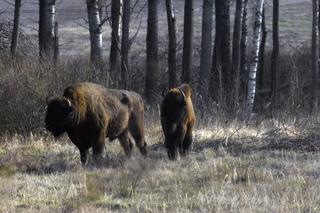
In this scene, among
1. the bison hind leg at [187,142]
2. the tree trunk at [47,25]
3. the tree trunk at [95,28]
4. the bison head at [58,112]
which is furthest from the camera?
the tree trunk at [95,28]

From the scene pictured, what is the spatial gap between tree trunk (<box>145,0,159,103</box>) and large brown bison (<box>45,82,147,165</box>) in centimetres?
1070

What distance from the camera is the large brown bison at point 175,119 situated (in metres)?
12.6

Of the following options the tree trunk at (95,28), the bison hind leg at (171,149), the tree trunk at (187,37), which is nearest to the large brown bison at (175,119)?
the bison hind leg at (171,149)

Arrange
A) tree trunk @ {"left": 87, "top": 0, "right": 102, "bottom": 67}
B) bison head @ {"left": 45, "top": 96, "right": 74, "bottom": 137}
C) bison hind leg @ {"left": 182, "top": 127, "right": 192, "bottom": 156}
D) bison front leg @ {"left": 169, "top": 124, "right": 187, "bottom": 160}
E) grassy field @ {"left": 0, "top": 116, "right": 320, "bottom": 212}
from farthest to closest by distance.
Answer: tree trunk @ {"left": 87, "top": 0, "right": 102, "bottom": 67}, bison hind leg @ {"left": 182, "top": 127, "right": 192, "bottom": 156}, bison front leg @ {"left": 169, "top": 124, "right": 187, "bottom": 160}, bison head @ {"left": 45, "top": 96, "right": 74, "bottom": 137}, grassy field @ {"left": 0, "top": 116, "right": 320, "bottom": 212}

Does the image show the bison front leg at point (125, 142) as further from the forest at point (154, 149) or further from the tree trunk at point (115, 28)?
the tree trunk at point (115, 28)

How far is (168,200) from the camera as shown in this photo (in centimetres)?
867

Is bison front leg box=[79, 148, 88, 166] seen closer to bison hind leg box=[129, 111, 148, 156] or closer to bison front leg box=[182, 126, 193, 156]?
bison hind leg box=[129, 111, 148, 156]

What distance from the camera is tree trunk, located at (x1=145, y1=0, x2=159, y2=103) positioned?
24125mm

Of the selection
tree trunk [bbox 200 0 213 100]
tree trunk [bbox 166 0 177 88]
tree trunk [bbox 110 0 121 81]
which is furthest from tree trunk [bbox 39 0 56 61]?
tree trunk [bbox 166 0 177 88]

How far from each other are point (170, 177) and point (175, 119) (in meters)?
2.52

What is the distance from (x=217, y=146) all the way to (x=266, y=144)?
1.06m

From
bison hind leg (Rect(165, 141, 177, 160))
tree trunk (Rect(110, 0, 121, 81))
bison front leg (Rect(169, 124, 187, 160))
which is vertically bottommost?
bison hind leg (Rect(165, 141, 177, 160))

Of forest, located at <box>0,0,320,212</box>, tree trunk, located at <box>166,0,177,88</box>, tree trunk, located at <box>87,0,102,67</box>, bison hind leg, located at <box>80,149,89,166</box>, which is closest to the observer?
forest, located at <box>0,0,320,212</box>

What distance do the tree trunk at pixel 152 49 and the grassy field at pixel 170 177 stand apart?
9432 mm
